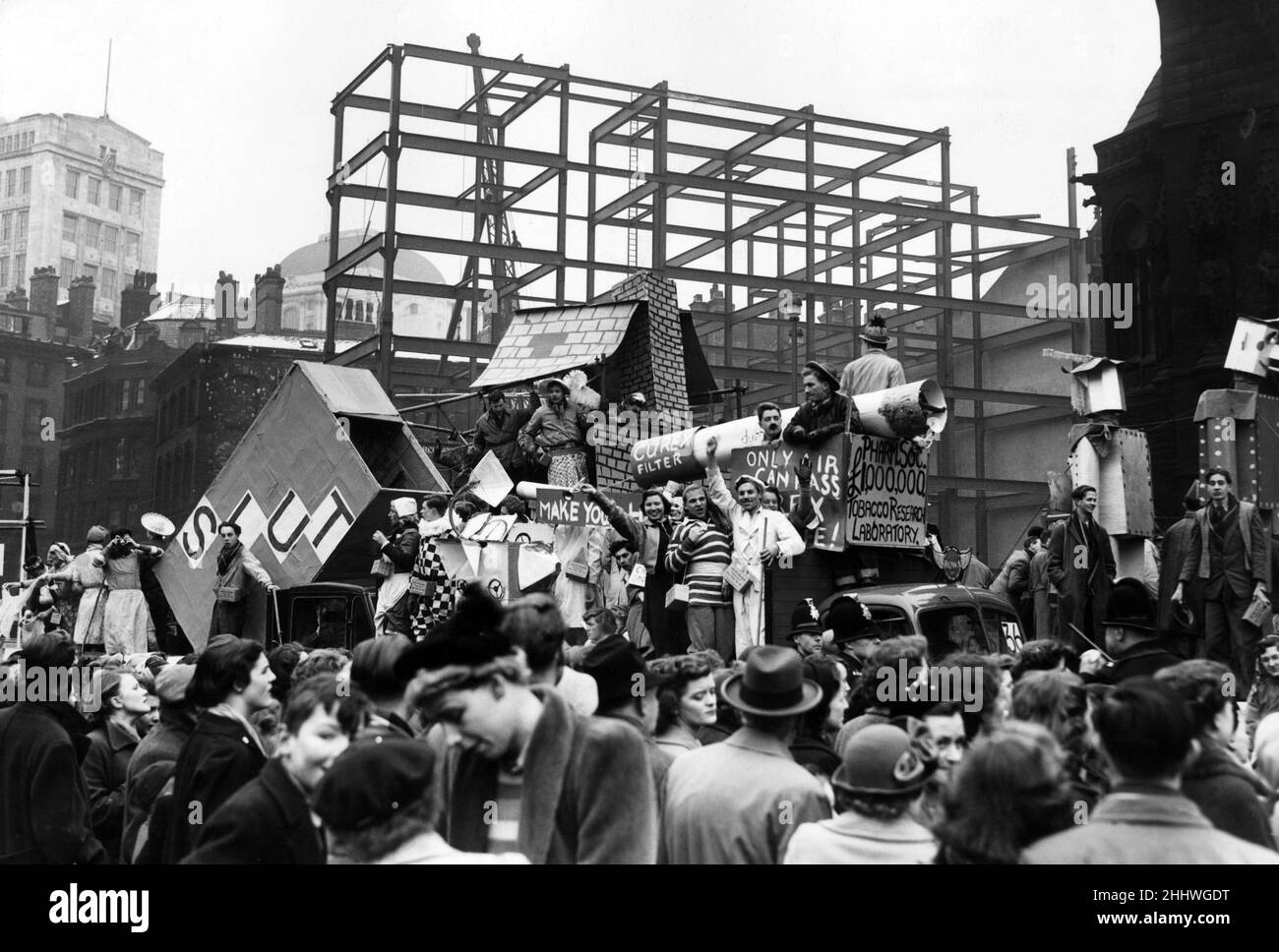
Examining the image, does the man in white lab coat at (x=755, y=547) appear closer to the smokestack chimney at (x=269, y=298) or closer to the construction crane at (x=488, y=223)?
the construction crane at (x=488, y=223)

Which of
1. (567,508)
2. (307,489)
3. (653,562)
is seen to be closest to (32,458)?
(307,489)

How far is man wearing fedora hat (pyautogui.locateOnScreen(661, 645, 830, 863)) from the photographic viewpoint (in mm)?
4594

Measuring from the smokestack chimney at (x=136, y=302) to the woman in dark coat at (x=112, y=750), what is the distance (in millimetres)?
56052

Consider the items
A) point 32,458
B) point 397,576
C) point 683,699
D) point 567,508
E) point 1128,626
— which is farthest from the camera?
point 32,458

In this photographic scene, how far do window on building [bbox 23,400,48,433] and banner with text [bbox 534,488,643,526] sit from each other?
174 ft

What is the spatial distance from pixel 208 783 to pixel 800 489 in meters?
8.35

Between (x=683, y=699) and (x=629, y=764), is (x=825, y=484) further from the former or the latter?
(x=629, y=764)

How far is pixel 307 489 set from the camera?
1634 cm

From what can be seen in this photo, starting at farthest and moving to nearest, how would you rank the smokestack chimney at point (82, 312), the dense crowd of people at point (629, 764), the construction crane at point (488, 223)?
the smokestack chimney at point (82, 312) → the construction crane at point (488, 223) → the dense crowd of people at point (629, 764)

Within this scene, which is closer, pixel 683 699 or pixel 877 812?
pixel 877 812

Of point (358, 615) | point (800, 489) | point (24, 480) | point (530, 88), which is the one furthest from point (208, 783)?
point (530, 88)

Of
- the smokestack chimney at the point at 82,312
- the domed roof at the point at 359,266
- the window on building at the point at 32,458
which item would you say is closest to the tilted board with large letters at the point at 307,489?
the domed roof at the point at 359,266

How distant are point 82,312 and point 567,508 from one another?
5656cm

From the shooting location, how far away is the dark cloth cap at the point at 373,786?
3.55m
